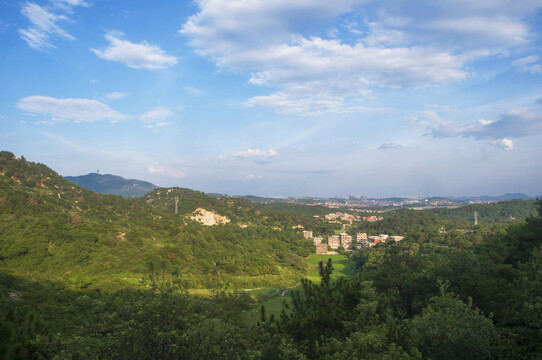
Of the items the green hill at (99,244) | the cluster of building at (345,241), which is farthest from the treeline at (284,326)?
the cluster of building at (345,241)

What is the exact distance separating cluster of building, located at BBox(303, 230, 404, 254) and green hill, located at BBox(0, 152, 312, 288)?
12662 mm

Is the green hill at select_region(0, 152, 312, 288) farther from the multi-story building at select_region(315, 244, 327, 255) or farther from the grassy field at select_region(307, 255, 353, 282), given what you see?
the multi-story building at select_region(315, 244, 327, 255)

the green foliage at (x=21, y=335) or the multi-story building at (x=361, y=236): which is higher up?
the green foliage at (x=21, y=335)

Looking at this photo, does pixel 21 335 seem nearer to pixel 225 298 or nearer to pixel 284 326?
pixel 284 326

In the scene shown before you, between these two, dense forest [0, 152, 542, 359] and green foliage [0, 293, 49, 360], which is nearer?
green foliage [0, 293, 49, 360]

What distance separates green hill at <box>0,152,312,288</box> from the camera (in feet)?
108

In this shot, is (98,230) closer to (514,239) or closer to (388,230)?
(514,239)

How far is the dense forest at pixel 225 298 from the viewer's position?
7.79 meters

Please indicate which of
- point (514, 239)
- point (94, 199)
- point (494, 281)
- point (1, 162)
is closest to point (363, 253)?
point (514, 239)

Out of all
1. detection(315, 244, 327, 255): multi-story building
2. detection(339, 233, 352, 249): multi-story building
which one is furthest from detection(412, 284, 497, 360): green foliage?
detection(339, 233, 352, 249): multi-story building

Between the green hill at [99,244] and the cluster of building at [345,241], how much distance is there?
41.5 ft

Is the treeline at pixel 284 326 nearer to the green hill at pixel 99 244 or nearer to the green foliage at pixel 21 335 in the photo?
the green foliage at pixel 21 335

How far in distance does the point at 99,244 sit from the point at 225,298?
28.5 m

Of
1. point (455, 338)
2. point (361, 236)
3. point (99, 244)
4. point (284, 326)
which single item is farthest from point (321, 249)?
point (455, 338)
